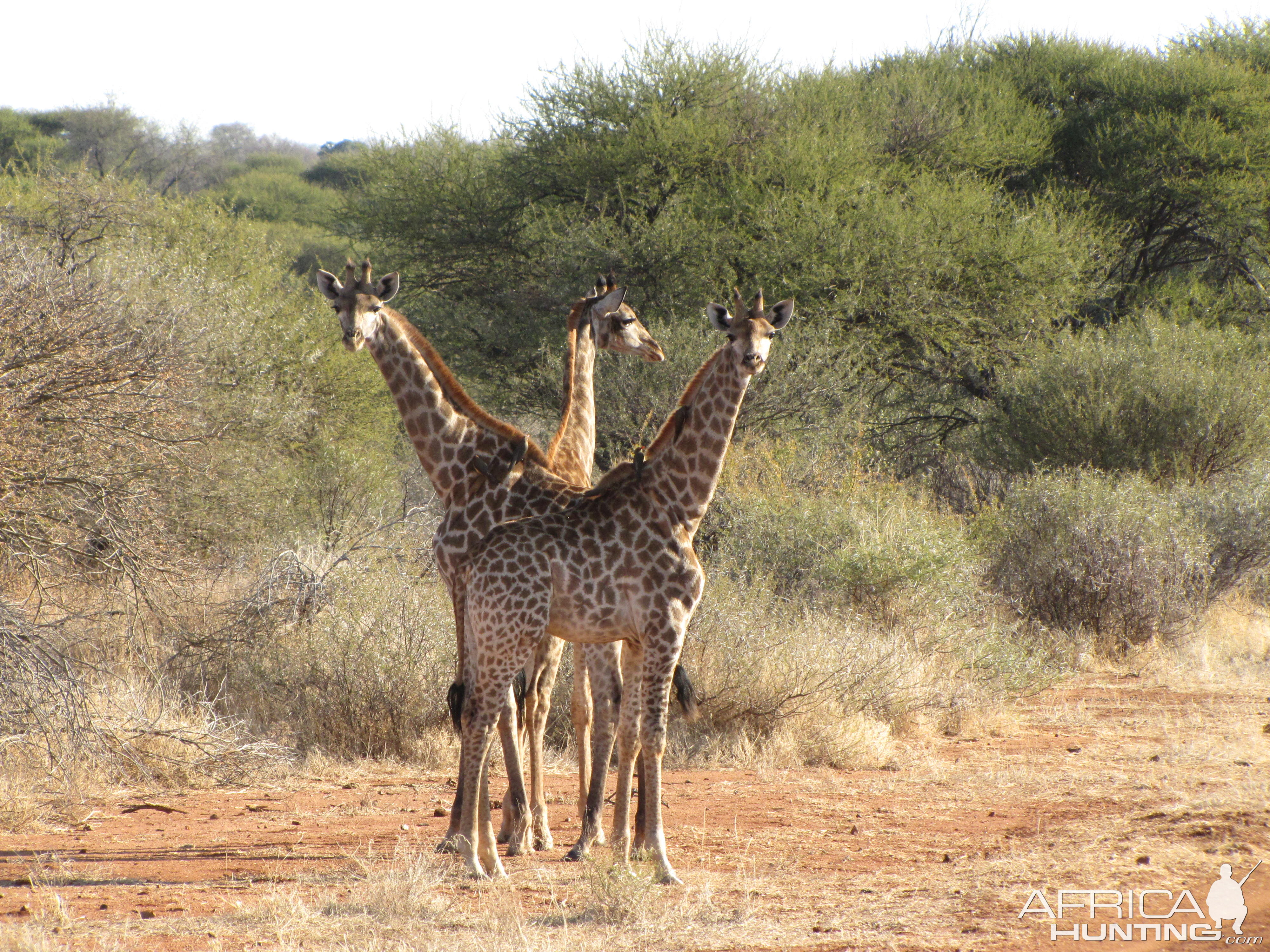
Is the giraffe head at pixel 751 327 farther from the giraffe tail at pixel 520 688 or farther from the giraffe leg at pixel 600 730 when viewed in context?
the giraffe tail at pixel 520 688

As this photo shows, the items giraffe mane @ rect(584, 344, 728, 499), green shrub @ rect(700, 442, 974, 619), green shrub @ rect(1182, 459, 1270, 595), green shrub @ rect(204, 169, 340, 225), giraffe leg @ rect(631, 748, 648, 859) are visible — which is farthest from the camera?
green shrub @ rect(204, 169, 340, 225)

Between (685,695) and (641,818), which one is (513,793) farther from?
(685,695)

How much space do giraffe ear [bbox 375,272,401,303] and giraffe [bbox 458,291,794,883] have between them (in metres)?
1.30

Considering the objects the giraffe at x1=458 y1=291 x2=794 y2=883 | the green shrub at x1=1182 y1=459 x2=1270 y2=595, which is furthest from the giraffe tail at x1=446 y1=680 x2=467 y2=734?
the green shrub at x1=1182 y1=459 x2=1270 y2=595

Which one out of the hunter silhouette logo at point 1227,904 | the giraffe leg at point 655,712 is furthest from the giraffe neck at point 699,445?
the hunter silhouette logo at point 1227,904

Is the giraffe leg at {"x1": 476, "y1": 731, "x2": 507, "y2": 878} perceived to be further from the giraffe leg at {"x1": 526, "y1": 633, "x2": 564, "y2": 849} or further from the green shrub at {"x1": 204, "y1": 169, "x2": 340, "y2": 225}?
the green shrub at {"x1": 204, "y1": 169, "x2": 340, "y2": 225}

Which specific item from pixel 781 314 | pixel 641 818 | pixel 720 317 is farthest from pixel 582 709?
pixel 781 314

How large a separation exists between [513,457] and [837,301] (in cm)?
1042

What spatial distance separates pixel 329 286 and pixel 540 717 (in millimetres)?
2391

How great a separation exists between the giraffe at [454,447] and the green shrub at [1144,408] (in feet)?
31.5

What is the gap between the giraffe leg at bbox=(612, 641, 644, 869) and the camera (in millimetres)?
5676

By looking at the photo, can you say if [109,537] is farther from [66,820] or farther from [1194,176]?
[1194,176]

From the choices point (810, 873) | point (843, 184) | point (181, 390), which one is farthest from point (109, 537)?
point (843, 184)

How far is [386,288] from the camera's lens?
19.7 ft
